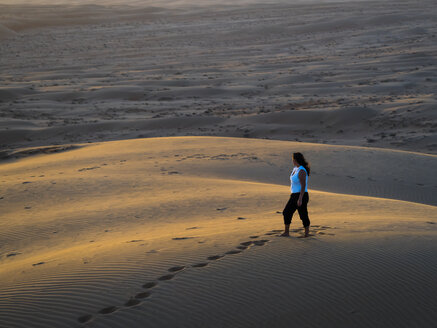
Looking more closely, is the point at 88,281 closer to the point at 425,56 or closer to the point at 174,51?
the point at 425,56

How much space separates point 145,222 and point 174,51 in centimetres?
2900

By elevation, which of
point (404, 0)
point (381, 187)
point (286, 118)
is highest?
point (404, 0)

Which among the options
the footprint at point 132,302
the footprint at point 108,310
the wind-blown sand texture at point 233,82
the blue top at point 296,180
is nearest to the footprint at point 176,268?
the footprint at point 132,302

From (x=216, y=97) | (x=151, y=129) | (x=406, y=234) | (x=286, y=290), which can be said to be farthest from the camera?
(x=216, y=97)

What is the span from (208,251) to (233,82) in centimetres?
1970

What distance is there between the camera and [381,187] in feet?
35.7

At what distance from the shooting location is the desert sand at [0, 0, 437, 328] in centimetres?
448

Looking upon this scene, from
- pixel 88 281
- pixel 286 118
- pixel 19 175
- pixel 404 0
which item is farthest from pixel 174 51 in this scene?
pixel 404 0

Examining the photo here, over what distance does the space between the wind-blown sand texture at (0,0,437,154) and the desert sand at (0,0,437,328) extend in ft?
0.41

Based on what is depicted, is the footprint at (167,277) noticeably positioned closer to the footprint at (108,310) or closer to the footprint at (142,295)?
the footprint at (142,295)

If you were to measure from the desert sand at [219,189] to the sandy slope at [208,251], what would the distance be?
23 mm

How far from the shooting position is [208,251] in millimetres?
5590

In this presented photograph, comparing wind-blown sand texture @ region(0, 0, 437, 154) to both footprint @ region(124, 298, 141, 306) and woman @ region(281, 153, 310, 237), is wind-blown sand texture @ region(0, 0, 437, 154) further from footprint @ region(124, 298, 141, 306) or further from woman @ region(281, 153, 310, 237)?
footprint @ region(124, 298, 141, 306)

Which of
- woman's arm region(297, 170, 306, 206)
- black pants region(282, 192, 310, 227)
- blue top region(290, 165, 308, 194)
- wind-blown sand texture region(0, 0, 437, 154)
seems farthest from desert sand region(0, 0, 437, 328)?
blue top region(290, 165, 308, 194)
